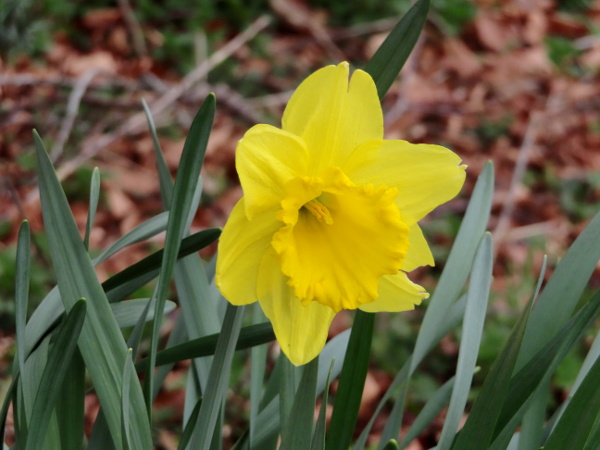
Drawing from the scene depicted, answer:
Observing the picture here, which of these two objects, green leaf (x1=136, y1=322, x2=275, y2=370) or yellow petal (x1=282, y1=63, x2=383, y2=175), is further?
green leaf (x1=136, y1=322, x2=275, y2=370)

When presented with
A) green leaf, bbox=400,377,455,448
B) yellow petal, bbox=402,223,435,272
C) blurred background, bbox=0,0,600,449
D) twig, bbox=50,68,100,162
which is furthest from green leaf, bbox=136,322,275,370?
twig, bbox=50,68,100,162

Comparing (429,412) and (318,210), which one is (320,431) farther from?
(429,412)

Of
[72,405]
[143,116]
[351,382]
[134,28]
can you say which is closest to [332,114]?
[351,382]

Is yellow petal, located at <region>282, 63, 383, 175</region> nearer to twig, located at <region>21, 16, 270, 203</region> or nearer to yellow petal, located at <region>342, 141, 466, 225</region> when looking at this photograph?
yellow petal, located at <region>342, 141, 466, 225</region>

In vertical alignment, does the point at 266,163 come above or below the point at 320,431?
above

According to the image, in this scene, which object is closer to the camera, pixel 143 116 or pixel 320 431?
pixel 320 431

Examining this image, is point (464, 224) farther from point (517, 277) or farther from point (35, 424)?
point (517, 277)
